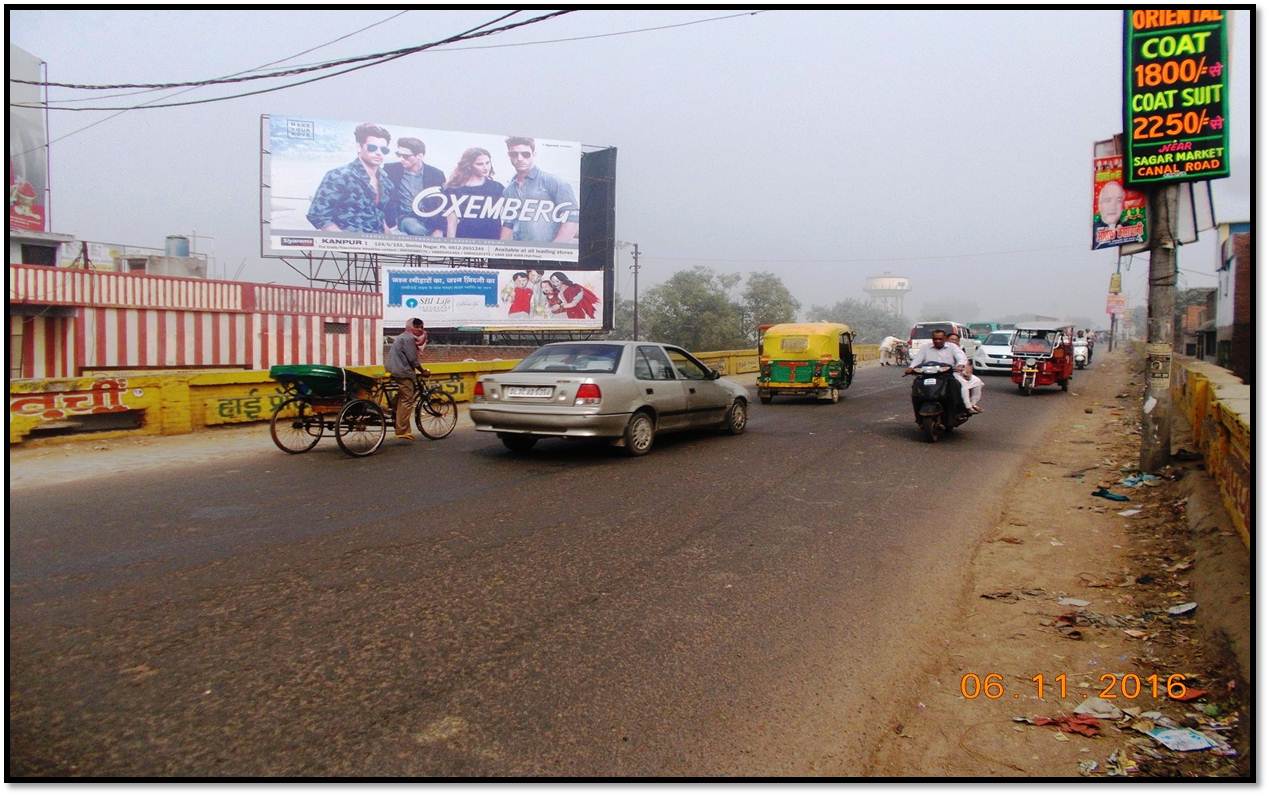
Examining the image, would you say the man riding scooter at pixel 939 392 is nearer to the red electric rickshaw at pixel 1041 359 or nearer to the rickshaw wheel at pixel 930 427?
the rickshaw wheel at pixel 930 427

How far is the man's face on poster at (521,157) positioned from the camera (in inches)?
1663

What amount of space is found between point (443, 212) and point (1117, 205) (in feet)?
117

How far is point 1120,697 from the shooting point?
3547 millimetres

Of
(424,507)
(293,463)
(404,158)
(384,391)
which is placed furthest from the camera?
(404,158)

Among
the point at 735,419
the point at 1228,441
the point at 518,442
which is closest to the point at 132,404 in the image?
the point at 518,442

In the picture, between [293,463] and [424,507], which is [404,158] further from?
[424,507]

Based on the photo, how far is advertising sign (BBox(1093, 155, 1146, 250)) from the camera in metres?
8.69

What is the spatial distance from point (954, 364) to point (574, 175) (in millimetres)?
35381

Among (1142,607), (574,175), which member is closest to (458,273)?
(574,175)

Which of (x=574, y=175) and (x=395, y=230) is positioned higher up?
(x=574, y=175)

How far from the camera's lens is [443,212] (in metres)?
40.7

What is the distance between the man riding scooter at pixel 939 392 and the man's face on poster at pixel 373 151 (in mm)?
33432

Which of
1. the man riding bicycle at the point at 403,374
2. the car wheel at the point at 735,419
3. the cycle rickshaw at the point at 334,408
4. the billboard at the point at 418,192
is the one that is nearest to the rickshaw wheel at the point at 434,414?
the man riding bicycle at the point at 403,374

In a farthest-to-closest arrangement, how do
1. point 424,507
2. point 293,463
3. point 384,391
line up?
point 384,391 → point 293,463 → point 424,507
